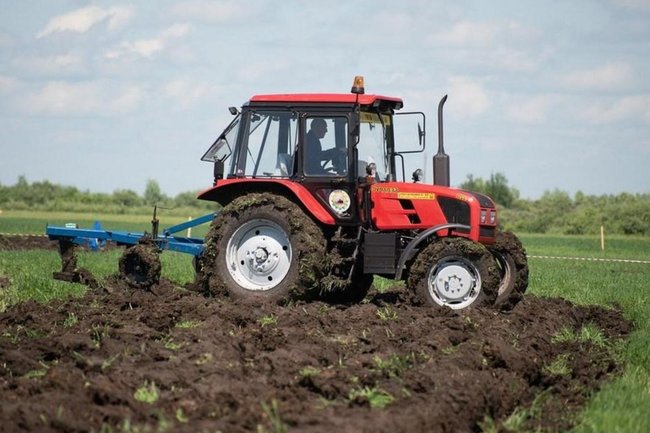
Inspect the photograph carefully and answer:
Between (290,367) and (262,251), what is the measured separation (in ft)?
15.6

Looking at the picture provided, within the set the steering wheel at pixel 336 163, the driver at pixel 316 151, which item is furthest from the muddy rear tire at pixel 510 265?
the driver at pixel 316 151

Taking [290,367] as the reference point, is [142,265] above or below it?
above

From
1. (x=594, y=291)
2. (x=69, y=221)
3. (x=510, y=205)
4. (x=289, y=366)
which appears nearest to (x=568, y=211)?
→ (x=510, y=205)

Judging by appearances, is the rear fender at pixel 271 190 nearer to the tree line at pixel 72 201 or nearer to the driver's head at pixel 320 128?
the driver's head at pixel 320 128

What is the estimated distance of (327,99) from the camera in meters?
13.2

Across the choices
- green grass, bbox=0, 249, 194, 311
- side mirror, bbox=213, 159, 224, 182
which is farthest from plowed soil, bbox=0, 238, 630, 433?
green grass, bbox=0, 249, 194, 311

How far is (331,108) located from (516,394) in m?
5.68

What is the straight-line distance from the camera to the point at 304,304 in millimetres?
12977

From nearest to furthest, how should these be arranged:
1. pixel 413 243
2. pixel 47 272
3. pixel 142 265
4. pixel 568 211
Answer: pixel 413 243 → pixel 142 265 → pixel 47 272 → pixel 568 211

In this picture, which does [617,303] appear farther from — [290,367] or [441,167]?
[290,367]

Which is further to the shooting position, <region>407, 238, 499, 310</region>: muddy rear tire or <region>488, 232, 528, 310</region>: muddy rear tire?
<region>488, 232, 528, 310</region>: muddy rear tire

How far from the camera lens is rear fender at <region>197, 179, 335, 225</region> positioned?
1304cm

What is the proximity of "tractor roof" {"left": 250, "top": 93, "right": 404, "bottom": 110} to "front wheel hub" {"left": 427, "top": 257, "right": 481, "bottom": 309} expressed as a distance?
2.02 metres

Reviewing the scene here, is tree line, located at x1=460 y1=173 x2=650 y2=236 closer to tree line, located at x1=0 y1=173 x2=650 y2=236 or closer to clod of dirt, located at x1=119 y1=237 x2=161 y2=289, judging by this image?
tree line, located at x1=0 y1=173 x2=650 y2=236
